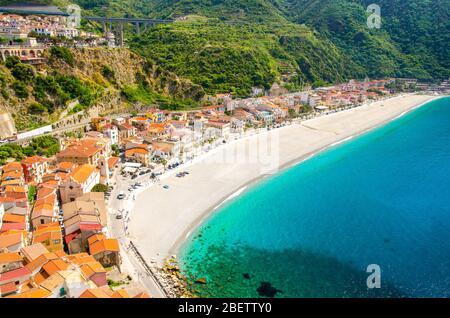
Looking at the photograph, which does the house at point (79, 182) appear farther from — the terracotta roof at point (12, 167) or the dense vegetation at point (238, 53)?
the dense vegetation at point (238, 53)

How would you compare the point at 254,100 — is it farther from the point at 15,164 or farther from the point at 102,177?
the point at 15,164

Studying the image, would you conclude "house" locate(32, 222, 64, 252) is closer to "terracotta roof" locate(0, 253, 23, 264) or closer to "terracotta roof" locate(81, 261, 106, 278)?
"terracotta roof" locate(0, 253, 23, 264)

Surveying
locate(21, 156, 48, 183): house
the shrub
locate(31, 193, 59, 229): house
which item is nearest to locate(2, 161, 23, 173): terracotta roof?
locate(21, 156, 48, 183): house

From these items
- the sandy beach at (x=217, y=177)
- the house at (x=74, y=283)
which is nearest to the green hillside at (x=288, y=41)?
the sandy beach at (x=217, y=177)

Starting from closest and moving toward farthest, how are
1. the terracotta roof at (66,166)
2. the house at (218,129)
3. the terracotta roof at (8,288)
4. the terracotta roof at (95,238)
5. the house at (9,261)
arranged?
the terracotta roof at (8,288)
the house at (9,261)
the terracotta roof at (95,238)
the terracotta roof at (66,166)
the house at (218,129)

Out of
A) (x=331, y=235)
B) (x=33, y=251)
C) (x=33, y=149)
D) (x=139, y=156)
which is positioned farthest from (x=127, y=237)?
(x=33, y=149)

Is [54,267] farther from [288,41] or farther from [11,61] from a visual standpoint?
[288,41]
